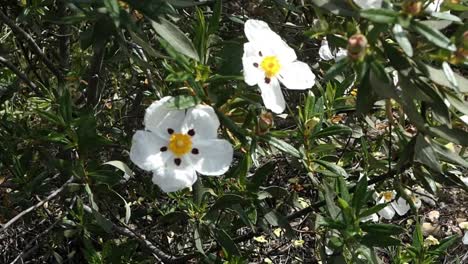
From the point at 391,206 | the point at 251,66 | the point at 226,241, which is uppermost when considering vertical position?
the point at 251,66

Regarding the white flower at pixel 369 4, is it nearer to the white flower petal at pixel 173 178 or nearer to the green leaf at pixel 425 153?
the green leaf at pixel 425 153

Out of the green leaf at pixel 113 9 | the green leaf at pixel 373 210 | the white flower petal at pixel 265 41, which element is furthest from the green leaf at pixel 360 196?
the green leaf at pixel 113 9

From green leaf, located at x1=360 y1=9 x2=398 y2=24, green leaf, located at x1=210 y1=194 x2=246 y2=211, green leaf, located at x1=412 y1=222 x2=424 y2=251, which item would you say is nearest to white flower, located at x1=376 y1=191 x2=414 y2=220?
green leaf, located at x1=412 y1=222 x2=424 y2=251

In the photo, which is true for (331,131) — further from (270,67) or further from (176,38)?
(176,38)

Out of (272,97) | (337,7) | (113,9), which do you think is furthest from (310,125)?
(113,9)

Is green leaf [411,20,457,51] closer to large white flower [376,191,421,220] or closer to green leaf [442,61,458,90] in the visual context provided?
green leaf [442,61,458,90]
